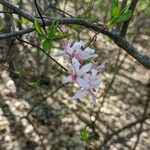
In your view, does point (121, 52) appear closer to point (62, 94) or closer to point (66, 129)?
point (62, 94)

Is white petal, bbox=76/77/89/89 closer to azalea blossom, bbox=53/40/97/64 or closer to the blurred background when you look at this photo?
azalea blossom, bbox=53/40/97/64

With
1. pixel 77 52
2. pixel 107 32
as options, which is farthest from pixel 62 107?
pixel 77 52

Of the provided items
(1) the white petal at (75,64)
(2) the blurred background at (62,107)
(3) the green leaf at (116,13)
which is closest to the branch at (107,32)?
(3) the green leaf at (116,13)

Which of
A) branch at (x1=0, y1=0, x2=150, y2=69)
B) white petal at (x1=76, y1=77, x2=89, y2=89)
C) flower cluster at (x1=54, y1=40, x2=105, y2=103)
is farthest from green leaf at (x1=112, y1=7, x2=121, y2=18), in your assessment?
white petal at (x1=76, y1=77, x2=89, y2=89)

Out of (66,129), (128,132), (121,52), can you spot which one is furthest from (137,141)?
(121,52)

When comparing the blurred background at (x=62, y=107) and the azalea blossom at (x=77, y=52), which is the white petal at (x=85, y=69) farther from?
the blurred background at (x=62, y=107)
